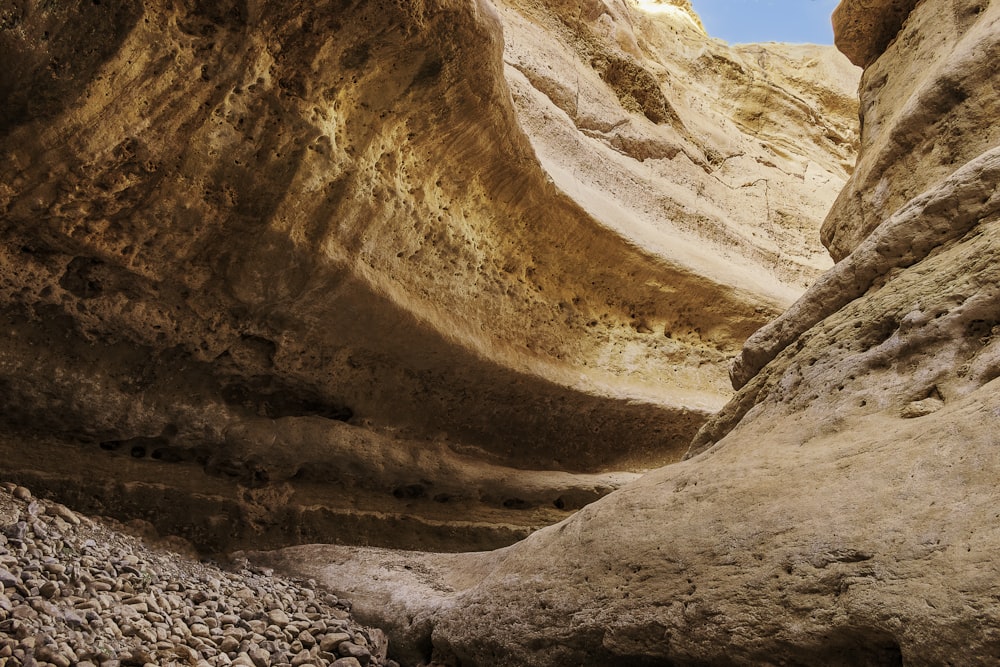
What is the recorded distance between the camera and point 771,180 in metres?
8.75

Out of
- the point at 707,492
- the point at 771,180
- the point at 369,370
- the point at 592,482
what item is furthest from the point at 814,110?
the point at 707,492

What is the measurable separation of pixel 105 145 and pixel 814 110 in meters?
9.84

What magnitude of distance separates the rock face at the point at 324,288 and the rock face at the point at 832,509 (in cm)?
120

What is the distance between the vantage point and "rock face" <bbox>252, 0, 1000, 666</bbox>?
186 centimetres

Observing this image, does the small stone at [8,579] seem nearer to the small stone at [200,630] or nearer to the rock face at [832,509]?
the small stone at [200,630]

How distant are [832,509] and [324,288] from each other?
108 inches

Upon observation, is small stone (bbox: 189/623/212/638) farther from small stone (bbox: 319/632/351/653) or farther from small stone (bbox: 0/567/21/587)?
small stone (bbox: 0/567/21/587)

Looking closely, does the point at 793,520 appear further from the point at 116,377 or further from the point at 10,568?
the point at 116,377

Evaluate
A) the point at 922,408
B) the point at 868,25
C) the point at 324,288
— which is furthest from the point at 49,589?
the point at 868,25

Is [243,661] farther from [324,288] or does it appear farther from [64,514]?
[324,288]

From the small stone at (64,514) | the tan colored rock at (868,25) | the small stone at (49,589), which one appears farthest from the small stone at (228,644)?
the tan colored rock at (868,25)

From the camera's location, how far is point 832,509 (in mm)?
2121

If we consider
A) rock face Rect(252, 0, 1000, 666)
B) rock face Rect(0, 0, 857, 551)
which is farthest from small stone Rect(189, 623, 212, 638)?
rock face Rect(0, 0, 857, 551)

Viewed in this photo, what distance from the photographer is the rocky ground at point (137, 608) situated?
94.1 inches
